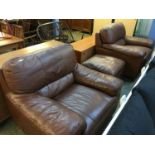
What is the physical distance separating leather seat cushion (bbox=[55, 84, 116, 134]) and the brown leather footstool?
534mm

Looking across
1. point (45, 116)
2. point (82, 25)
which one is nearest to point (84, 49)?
point (45, 116)

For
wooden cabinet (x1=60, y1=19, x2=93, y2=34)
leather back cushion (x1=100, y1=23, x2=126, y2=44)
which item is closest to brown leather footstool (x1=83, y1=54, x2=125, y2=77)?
leather back cushion (x1=100, y1=23, x2=126, y2=44)

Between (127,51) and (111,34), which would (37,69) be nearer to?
(127,51)

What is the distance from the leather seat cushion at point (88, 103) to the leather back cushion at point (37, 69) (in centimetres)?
21

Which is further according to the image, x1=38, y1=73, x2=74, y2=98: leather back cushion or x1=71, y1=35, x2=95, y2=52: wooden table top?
x1=71, y1=35, x2=95, y2=52: wooden table top

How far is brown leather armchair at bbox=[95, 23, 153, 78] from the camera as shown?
2406mm

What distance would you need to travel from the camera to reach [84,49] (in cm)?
238

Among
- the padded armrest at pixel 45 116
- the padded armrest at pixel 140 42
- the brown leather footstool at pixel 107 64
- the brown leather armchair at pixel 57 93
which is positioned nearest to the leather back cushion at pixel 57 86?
the brown leather armchair at pixel 57 93

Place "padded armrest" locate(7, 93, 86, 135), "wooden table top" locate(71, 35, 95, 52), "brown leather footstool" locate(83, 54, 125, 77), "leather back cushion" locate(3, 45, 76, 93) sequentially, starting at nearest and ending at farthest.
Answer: "padded armrest" locate(7, 93, 86, 135) → "leather back cushion" locate(3, 45, 76, 93) → "brown leather footstool" locate(83, 54, 125, 77) → "wooden table top" locate(71, 35, 95, 52)

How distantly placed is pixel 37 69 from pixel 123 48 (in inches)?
62.6

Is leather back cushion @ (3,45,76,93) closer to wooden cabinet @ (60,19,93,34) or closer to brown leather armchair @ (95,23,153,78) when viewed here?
brown leather armchair @ (95,23,153,78)
